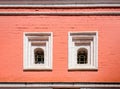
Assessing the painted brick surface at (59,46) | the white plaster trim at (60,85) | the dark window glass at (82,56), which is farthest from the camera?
the dark window glass at (82,56)

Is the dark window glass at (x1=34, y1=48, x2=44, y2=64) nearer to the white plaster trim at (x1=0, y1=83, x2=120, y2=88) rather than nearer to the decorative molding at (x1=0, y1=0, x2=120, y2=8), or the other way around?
the white plaster trim at (x1=0, y1=83, x2=120, y2=88)

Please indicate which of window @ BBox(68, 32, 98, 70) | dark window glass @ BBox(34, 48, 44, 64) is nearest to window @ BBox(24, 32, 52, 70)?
dark window glass @ BBox(34, 48, 44, 64)

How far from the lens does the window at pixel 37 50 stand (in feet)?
31.4

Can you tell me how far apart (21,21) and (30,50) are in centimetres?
82

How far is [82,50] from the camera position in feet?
32.0

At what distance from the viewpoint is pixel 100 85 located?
9.27 metres

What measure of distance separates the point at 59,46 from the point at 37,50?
67 centimetres

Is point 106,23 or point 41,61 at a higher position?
point 106,23

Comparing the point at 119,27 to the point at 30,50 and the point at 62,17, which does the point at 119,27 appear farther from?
the point at 30,50

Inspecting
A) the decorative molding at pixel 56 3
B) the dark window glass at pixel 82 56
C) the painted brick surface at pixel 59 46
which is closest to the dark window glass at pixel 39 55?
the painted brick surface at pixel 59 46

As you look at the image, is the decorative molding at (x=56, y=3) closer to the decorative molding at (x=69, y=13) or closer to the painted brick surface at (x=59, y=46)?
the decorative molding at (x=69, y=13)

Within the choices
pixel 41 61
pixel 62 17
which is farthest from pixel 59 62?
pixel 62 17

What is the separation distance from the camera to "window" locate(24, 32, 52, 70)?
9.56 m

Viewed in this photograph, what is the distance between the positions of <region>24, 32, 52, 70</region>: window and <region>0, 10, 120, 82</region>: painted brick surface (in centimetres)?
11
